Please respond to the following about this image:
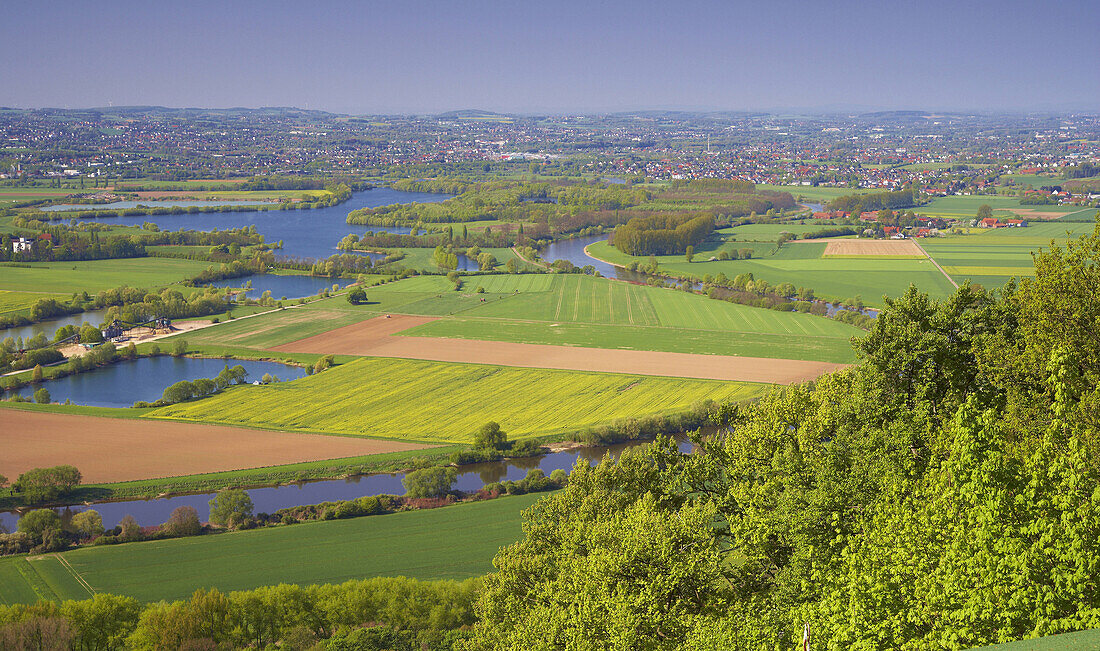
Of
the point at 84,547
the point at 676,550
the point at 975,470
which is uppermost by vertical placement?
the point at 975,470

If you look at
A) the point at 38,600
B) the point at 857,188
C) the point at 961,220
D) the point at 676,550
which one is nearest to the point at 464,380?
the point at 38,600

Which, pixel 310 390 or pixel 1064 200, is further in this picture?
pixel 1064 200

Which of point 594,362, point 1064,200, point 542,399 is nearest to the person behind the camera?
point 542,399

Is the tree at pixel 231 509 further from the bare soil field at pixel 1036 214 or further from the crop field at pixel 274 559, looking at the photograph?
the bare soil field at pixel 1036 214

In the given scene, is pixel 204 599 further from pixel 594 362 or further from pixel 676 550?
pixel 594 362

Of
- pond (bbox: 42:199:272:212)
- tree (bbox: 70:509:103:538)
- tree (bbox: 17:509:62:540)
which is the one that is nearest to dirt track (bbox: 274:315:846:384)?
tree (bbox: 70:509:103:538)

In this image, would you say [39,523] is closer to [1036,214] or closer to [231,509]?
[231,509]
